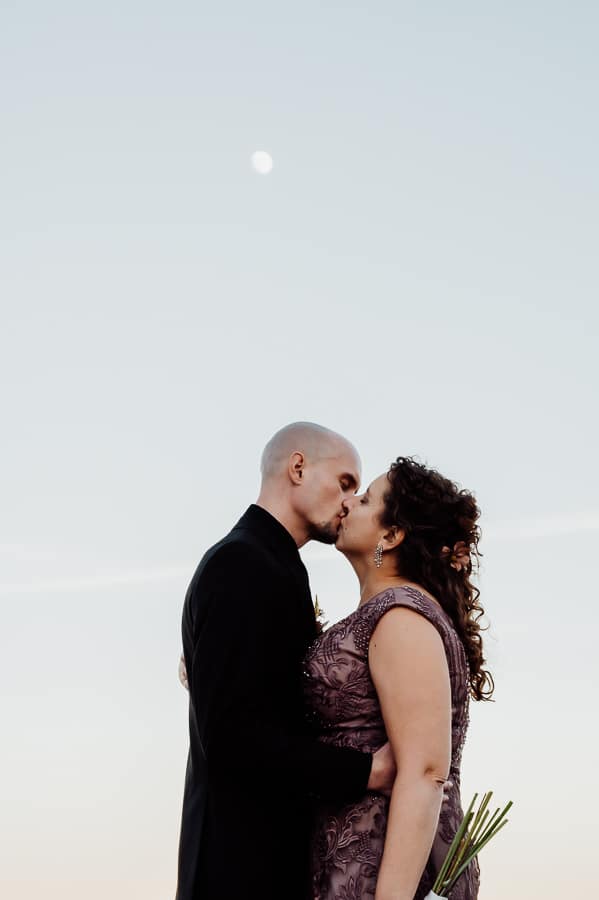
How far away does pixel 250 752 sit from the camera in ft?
14.5

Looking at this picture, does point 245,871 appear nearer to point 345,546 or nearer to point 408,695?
point 408,695

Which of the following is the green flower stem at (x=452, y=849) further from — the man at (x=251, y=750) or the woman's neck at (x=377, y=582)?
the woman's neck at (x=377, y=582)

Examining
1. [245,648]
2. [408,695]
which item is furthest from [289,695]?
[408,695]

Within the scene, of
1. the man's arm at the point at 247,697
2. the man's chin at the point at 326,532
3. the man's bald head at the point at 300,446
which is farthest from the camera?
the man's bald head at the point at 300,446

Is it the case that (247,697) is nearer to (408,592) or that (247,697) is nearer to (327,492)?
(408,592)

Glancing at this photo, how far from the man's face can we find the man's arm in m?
0.61

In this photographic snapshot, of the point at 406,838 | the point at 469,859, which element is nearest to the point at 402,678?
the point at 406,838

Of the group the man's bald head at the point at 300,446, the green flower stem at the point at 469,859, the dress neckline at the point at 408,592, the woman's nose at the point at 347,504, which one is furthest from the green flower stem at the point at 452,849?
the man's bald head at the point at 300,446

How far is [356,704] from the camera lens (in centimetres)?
442

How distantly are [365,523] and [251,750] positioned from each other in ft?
3.52

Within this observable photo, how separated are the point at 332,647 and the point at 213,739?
23.1 inches

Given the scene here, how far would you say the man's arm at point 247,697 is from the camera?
4328 mm

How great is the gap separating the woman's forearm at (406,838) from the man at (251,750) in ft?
0.56

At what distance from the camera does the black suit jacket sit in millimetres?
4387
